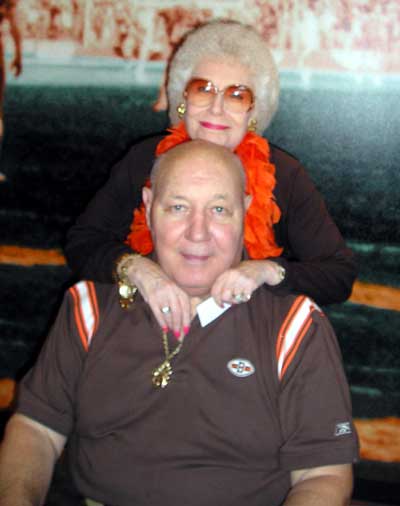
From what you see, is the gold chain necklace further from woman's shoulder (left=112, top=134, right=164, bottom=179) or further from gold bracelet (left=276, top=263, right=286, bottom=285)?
woman's shoulder (left=112, top=134, right=164, bottom=179)

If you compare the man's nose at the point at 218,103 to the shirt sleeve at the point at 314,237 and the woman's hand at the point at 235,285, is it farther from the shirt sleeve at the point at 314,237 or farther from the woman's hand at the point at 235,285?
the woman's hand at the point at 235,285

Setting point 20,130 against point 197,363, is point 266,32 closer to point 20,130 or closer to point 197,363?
Answer: point 20,130

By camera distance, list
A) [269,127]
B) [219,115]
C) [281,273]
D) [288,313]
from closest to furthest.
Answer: [288,313], [281,273], [219,115], [269,127]

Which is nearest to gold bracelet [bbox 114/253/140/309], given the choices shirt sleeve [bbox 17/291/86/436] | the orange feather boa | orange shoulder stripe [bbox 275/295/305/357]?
shirt sleeve [bbox 17/291/86/436]

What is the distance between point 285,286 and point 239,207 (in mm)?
288

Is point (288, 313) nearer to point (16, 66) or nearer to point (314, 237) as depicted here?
point (314, 237)

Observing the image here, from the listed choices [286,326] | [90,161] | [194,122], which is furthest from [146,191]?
[90,161]

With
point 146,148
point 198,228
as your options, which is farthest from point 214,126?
point 198,228

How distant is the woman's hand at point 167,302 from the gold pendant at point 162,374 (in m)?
0.07

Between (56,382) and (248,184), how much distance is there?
781 mm

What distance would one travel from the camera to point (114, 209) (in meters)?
1.90

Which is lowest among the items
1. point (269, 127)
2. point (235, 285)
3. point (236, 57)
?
point (235, 285)

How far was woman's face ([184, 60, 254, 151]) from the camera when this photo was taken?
1703 mm

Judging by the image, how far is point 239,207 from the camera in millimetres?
1392
